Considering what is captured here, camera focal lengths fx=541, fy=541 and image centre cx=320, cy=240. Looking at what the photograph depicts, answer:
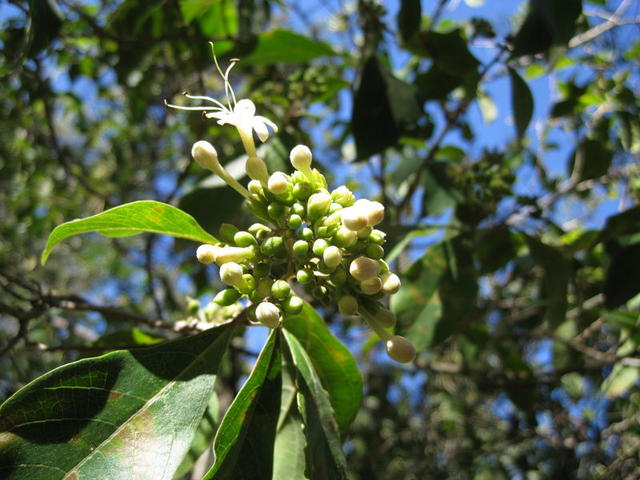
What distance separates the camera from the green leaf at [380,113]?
8.23ft

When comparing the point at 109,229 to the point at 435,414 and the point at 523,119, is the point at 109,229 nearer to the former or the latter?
the point at 523,119

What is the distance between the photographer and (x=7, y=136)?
218 inches

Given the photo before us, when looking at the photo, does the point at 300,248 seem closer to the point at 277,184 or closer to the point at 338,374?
the point at 277,184

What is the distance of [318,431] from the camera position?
57.1 inches

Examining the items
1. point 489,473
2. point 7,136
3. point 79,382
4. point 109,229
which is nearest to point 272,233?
point 109,229

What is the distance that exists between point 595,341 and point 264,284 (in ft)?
12.5

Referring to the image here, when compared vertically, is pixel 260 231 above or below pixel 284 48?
below

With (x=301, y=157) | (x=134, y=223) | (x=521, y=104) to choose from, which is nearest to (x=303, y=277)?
(x=301, y=157)

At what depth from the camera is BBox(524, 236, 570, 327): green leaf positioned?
2.42m

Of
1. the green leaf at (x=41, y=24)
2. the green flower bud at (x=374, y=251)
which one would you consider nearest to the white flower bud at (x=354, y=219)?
the green flower bud at (x=374, y=251)

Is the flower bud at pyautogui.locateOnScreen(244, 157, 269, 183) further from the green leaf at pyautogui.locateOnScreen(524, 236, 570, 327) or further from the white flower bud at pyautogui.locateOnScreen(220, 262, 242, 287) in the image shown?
the green leaf at pyautogui.locateOnScreen(524, 236, 570, 327)

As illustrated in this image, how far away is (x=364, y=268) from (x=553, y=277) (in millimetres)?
1416

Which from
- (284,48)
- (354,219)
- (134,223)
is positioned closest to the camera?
(354,219)

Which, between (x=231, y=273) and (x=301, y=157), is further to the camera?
(x=301, y=157)
